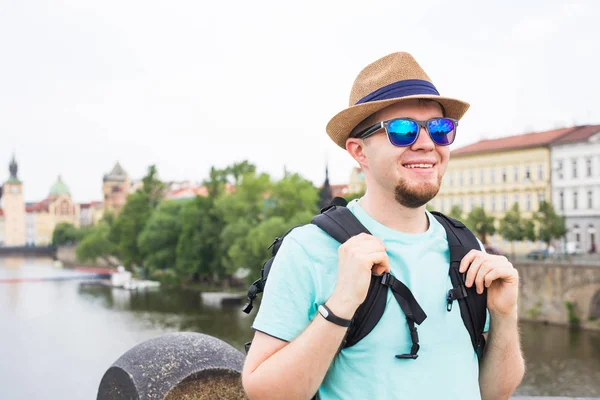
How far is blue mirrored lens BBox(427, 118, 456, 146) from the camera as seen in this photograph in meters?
2.00

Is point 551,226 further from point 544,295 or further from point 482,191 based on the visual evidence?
point 482,191

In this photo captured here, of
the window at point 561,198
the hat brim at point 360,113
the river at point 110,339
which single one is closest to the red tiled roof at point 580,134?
the window at point 561,198

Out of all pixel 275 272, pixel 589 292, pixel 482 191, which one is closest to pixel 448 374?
pixel 275 272

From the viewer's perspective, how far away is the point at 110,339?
2900 cm

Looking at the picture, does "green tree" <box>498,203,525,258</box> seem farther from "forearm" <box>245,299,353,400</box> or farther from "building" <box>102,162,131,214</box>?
"building" <box>102,162,131,214</box>

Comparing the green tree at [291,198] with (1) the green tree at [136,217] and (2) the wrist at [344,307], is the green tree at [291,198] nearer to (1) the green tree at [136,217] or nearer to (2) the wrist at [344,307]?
(1) the green tree at [136,217]

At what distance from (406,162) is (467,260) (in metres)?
0.33

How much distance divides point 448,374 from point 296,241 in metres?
0.56

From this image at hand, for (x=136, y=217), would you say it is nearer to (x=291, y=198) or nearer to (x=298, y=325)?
(x=291, y=198)

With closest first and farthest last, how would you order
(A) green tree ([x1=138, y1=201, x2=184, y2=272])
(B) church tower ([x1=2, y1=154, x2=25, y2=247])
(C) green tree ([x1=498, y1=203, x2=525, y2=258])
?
(C) green tree ([x1=498, y1=203, x2=525, y2=258]) < (A) green tree ([x1=138, y1=201, x2=184, y2=272]) < (B) church tower ([x1=2, y1=154, x2=25, y2=247])

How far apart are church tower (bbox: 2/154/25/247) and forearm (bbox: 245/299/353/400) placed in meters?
145

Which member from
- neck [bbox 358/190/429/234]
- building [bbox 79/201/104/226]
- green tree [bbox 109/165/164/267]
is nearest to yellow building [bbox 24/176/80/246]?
building [bbox 79/201/104/226]

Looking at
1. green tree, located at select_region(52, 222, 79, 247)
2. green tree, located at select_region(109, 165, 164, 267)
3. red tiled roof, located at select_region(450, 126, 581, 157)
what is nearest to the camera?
red tiled roof, located at select_region(450, 126, 581, 157)

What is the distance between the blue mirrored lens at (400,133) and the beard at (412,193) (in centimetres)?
11
